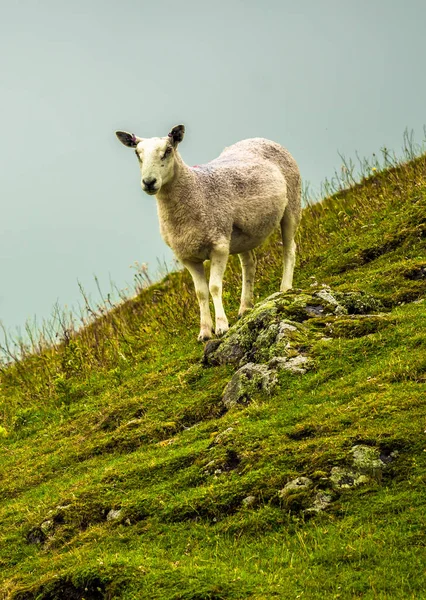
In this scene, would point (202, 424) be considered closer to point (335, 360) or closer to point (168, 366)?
point (335, 360)

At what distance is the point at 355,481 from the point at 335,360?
8.54 ft

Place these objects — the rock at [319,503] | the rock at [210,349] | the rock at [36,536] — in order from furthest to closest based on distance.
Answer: the rock at [210,349] < the rock at [36,536] < the rock at [319,503]

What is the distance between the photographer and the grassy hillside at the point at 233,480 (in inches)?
238

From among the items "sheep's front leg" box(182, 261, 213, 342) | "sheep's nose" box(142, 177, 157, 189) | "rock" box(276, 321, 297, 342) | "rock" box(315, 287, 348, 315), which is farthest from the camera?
"sheep's front leg" box(182, 261, 213, 342)

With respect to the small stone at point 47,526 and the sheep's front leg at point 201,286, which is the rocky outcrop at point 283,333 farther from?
the small stone at point 47,526

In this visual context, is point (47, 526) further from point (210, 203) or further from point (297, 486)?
point (210, 203)

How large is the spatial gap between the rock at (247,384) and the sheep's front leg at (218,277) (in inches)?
88.4

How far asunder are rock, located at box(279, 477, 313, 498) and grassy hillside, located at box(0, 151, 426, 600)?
0.05m

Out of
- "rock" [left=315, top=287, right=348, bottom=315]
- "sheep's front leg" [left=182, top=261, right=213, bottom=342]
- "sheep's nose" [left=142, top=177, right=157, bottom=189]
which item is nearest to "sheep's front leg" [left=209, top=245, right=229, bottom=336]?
"sheep's front leg" [left=182, top=261, right=213, bottom=342]

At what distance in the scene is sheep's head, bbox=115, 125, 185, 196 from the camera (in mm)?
11133

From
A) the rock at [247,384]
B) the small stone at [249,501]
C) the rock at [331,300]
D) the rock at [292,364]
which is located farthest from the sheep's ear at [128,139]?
the small stone at [249,501]

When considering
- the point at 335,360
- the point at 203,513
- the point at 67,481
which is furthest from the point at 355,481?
the point at 67,481

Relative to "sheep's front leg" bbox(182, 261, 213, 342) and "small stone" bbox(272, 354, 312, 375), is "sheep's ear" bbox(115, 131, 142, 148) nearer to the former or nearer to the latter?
"sheep's front leg" bbox(182, 261, 213, 342)

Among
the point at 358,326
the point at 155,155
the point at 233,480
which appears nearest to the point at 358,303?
the point at 358,326
